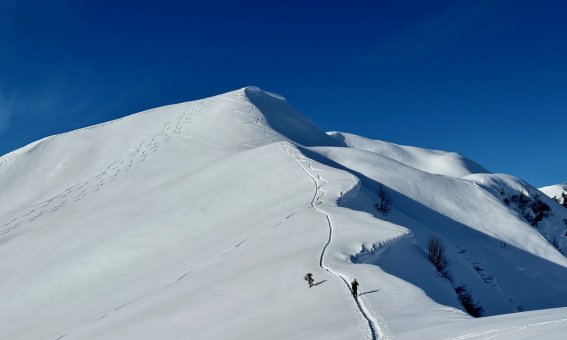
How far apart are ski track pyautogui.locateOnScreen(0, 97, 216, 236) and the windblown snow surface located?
9.5 inches

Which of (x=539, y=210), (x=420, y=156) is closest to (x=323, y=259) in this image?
(x=539, y=210)

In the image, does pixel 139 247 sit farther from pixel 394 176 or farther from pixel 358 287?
pixel 394 176

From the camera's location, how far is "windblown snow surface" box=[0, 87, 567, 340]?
518 inches

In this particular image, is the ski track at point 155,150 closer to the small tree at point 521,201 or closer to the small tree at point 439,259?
the small tree at point 439,259

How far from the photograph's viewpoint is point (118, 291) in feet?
71.6

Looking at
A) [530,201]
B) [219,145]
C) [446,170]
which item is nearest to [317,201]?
[219,145]

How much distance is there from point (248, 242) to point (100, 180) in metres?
27.0

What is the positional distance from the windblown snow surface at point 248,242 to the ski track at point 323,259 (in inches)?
2.7

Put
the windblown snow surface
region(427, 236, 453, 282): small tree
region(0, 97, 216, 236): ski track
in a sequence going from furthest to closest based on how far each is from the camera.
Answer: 1. region(0, 97, 216, 236): ski track
2. region(427, 236, 453, 282): small tree
3. the windblown snow surface

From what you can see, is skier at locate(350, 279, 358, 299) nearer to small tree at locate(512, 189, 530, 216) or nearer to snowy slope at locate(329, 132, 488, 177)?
small tree at locate(512, 189, 530, 216)

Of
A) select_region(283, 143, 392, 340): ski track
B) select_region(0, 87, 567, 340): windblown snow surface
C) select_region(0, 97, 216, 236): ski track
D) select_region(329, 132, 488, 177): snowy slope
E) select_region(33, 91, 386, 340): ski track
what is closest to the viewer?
select_region(283, 143, 392, 340): ski track

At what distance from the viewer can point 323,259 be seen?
1700 cm

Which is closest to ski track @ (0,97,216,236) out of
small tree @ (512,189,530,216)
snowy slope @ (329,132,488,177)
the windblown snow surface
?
the windblown snow surface

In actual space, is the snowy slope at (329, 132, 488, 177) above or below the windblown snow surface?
above
